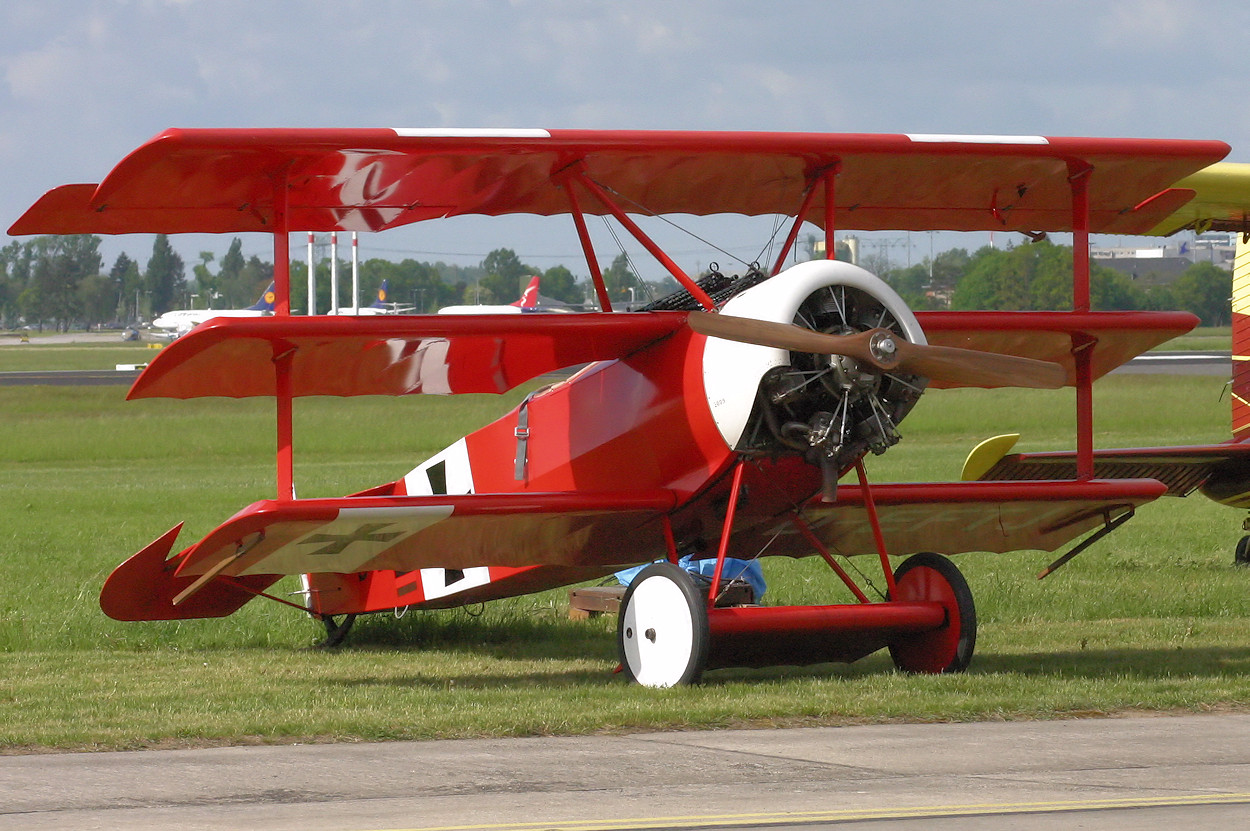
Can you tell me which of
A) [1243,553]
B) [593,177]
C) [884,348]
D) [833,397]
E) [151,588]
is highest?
[593,177]

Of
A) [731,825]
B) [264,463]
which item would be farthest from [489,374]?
[264,463]

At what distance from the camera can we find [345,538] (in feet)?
28.1

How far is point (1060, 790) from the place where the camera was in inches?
225

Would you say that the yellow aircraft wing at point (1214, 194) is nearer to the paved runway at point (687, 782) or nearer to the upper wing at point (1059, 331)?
the upper wing at point (1059, 331)

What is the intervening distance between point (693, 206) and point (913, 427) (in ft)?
96.1

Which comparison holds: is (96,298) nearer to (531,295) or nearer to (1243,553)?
(531,295)

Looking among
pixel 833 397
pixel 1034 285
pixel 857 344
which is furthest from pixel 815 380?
pixel 1034 285

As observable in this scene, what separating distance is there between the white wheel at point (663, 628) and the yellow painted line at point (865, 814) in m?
2.65

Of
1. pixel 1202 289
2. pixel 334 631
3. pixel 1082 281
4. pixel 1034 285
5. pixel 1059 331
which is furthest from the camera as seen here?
pixel 1202 289

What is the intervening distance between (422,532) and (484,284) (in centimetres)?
12809

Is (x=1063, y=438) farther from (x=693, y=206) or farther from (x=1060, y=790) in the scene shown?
(x=1060, y=790)

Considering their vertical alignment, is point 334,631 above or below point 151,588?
below

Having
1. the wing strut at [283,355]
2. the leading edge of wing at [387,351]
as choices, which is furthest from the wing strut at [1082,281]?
the wing strut at [283,355]

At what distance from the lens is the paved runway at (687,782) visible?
5262 millimetres
